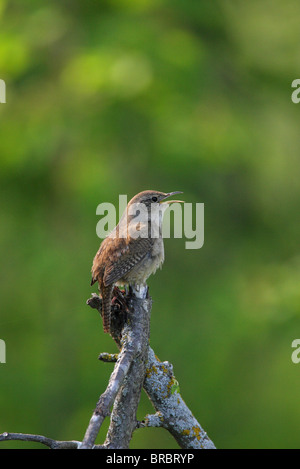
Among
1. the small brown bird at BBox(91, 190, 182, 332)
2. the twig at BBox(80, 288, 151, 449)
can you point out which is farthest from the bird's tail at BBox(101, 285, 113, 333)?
the twig at BBox(80, 288, 151, 449)

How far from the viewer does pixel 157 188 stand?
24.4 ft

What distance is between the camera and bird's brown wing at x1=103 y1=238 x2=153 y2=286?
363 centimetres

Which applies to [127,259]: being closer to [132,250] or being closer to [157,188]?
[132,250]

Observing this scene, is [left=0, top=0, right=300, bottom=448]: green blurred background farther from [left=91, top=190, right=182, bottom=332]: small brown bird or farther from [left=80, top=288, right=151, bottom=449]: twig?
[left=80, top=288, right=151, bottom=449]: twig

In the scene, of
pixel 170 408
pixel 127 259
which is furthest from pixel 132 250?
pixel 170 408

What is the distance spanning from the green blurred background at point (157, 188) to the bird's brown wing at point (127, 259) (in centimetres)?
247

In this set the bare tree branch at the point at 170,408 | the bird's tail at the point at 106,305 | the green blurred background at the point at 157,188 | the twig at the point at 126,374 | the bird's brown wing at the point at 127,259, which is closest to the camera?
the twig at the point at 126,374

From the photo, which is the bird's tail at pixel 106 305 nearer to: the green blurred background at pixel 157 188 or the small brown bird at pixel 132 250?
A: the small brown bird at pixel 132 250

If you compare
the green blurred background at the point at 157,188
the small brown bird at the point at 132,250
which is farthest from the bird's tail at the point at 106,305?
the green blurred background at the point at 157,188

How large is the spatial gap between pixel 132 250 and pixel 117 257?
200 mm

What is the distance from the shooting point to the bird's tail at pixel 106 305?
10.8 ft

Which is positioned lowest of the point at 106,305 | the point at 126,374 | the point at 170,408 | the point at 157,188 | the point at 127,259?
the point at 170,408
